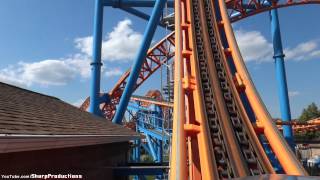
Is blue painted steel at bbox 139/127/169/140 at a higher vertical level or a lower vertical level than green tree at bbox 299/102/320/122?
lower

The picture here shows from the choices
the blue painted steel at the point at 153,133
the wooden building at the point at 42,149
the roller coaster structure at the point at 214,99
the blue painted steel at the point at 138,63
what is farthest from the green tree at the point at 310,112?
the wooden building at the point at 42,149

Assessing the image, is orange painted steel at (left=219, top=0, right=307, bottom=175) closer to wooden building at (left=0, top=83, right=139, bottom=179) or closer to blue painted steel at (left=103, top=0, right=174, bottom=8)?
wooden building at (left=0, top=83, right=139, bottom=179)

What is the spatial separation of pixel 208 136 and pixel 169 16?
11.8 metres

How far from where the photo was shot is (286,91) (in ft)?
47.2

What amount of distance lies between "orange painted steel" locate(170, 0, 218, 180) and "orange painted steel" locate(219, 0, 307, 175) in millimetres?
1022

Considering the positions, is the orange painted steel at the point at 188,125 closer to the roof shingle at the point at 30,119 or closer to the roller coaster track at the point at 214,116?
the roller coaster track at the point at 214,116

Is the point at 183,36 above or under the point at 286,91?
above

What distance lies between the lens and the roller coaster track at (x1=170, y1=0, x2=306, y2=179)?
5.26m

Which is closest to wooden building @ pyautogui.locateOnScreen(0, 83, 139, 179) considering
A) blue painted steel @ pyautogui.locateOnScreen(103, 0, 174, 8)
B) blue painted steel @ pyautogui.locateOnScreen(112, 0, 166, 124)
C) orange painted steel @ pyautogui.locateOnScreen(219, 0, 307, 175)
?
orange painted steel @ pyautogui.locateOnScreen(219, 0, 307, 175)

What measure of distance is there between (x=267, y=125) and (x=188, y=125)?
141 cm

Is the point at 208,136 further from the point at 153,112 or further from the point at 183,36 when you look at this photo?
the point at 153,112

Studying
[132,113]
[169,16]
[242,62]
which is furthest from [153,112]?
[242,62]

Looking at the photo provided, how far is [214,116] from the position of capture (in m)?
7.13

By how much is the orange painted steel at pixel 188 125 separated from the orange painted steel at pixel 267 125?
102cm
